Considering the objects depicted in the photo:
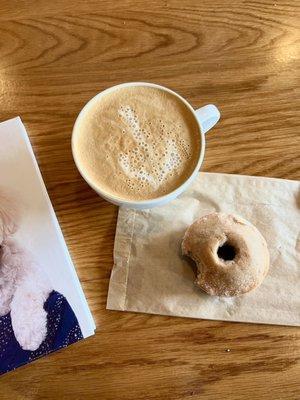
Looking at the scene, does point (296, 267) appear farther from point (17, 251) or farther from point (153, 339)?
point (17, 251)

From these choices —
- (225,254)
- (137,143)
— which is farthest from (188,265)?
(137,143)

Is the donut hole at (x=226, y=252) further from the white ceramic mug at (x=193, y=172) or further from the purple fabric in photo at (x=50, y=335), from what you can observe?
the purple fabric in photo at (x=50, y=335)

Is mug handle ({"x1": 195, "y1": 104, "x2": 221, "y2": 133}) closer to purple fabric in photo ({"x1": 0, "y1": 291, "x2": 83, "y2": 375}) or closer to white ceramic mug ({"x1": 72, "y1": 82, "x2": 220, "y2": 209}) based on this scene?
white ceramic mug ({"x1": 72, "y1": 82, "x2": 220, "y2": 209})

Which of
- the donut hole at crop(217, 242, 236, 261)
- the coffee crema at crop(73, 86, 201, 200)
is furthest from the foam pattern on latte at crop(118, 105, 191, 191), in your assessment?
the donut hole at crop(217, 242, 236, 261)

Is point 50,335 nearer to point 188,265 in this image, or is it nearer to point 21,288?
point 21,288

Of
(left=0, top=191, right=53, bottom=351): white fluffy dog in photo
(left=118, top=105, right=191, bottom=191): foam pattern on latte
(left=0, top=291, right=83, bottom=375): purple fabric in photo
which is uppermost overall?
(left=118, top=105, right=191, bottom=191): foam pattern on latte

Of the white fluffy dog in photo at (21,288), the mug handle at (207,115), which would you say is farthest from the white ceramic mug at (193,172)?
the white fluffy dog in photo at (21,288)
